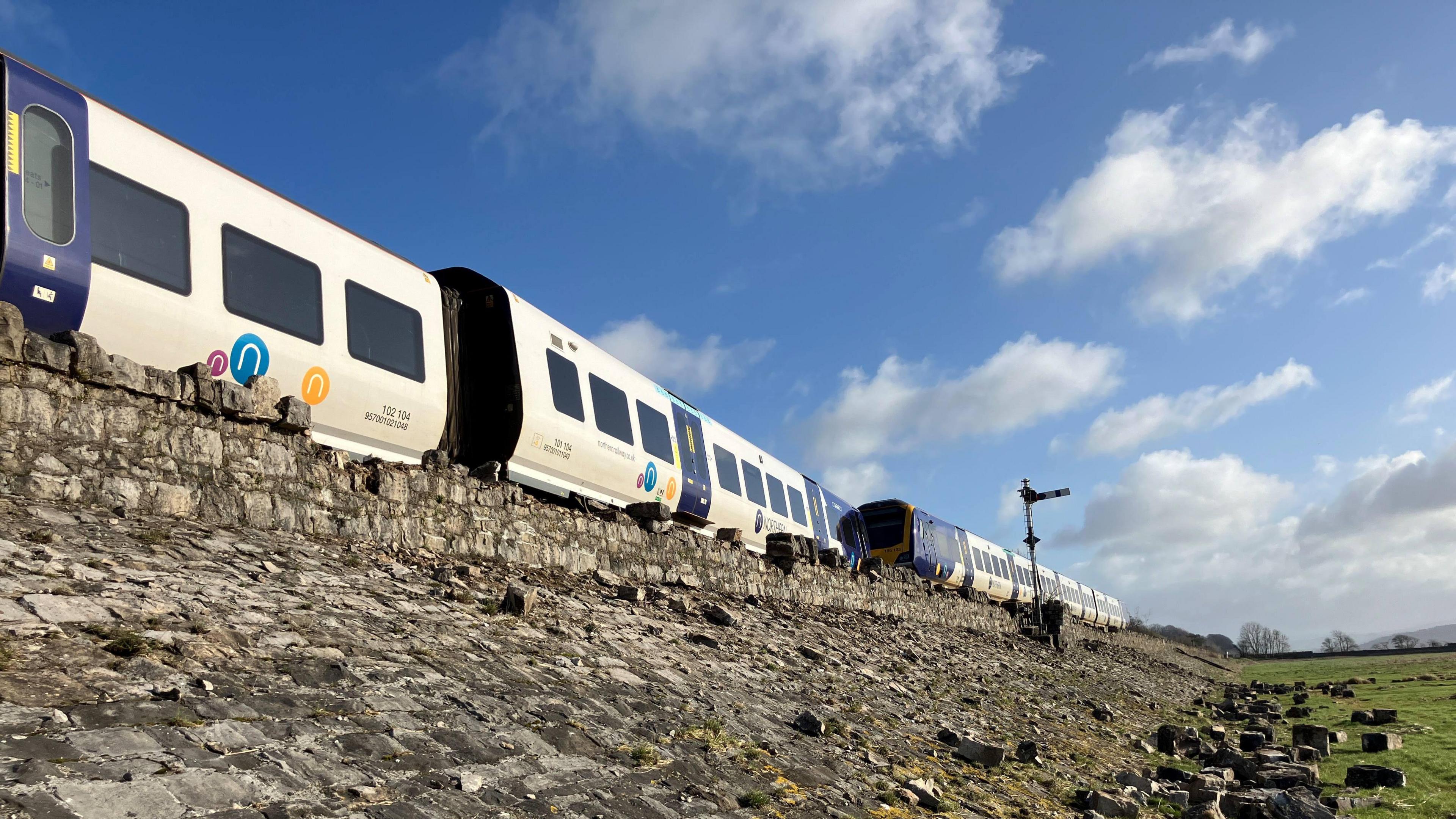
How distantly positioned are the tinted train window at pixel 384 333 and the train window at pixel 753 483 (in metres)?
9.69

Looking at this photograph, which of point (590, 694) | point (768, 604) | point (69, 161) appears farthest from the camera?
point (768, 604)

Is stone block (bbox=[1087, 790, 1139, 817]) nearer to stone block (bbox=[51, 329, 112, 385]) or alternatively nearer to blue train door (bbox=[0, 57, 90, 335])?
stone block (bbox=[51, 329, 112, 385])

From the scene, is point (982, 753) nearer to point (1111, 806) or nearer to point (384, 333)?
point (1111, 806)

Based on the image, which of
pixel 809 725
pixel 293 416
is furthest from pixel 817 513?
pixel 293 416

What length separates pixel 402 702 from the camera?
171 inches

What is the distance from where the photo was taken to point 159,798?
2822 millimetres

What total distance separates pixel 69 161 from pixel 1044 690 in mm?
16922

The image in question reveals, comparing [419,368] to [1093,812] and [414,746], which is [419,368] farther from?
[1093,812]

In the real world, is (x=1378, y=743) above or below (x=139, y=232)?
below

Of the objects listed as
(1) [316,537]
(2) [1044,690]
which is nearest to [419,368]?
(1) [316,537]

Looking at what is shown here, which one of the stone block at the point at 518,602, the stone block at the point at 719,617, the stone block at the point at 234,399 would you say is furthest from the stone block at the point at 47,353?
the stone block at the point at 719,617

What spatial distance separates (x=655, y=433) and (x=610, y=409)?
1560 millimetres

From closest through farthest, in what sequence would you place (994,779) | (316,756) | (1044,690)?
(316,756) < (994,779) < (1044,690)

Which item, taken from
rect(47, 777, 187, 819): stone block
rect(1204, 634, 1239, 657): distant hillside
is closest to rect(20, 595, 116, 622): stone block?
rect(47, 777, 187, 819): stone block
